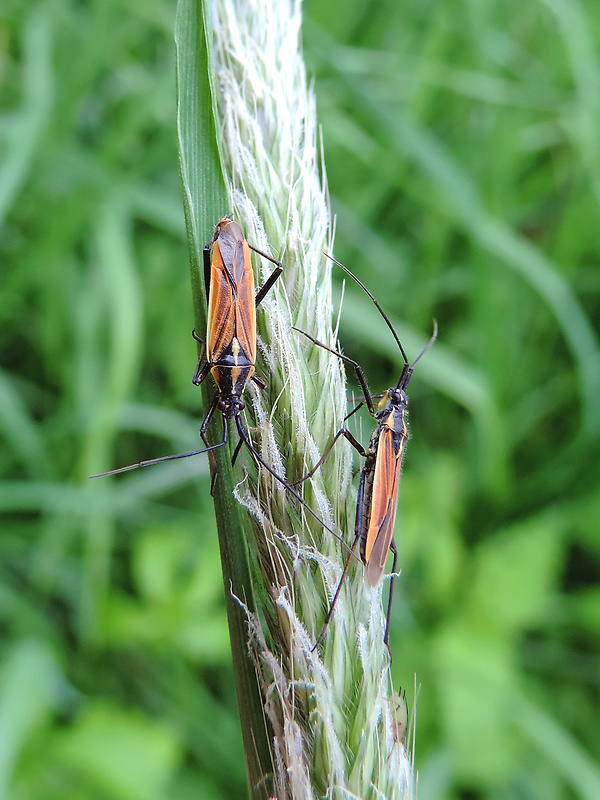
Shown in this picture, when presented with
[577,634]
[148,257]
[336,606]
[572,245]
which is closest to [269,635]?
[336,606]

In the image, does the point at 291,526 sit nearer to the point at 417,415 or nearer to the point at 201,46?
the point at 201,46

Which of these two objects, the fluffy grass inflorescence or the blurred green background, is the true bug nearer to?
the fluffy grass inflorescence

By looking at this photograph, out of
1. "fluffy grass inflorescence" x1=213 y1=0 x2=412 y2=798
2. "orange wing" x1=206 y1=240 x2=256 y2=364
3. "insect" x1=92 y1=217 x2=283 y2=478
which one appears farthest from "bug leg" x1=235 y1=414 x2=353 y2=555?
"orange wing" x1=206 y1=240 x2=256 y2=364

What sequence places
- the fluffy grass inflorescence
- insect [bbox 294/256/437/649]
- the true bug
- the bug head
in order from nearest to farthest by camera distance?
the fluffy grass inflorescence < insect [bbox 294/256/437/649] < the true bug < the bug head

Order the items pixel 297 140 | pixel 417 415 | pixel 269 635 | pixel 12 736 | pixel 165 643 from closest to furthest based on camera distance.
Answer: pixel 269 635, pixel 297 140, pixel 12 736, pixel 165 643, pixel 417 415

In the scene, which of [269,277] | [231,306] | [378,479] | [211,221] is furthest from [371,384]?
[211,221]

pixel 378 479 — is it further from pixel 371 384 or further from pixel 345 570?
pixel 371 384

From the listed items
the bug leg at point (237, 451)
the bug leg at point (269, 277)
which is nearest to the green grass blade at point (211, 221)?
the bug leg at point (237, 451)

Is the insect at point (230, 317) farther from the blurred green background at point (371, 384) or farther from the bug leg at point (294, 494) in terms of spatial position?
the blurred green background at point (371, 384)
